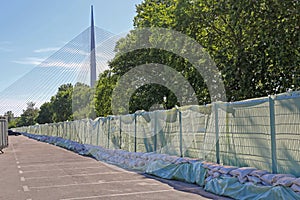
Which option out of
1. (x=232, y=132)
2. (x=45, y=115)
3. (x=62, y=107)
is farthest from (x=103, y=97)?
(x=45, y=115)

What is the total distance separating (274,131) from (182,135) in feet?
16.3

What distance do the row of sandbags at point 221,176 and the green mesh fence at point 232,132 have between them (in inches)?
14.2

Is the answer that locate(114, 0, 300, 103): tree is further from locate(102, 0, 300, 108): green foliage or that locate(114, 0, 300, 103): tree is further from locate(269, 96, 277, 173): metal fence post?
locate(269, 96, 277, 173): metal fence post

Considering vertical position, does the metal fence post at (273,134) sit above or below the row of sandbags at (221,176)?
above

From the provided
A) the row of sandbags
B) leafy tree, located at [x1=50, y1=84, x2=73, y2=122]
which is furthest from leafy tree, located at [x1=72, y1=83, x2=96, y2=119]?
the row of sandbags

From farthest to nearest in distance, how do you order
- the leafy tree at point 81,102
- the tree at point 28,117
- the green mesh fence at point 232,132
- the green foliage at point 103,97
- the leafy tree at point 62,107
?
the tree at point 28,117, the leafy tree at point 62,107, the leafy tree at point 81,102, the green foliage at point 103,97, the green mesh fence at point 232,132

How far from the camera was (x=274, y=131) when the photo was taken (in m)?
9.62

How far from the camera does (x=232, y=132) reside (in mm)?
11359

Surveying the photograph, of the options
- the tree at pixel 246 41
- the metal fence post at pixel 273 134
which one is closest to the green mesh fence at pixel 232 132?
the metal fence post at pixel 273 134

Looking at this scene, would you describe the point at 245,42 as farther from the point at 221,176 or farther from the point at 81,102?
the point at 81,102

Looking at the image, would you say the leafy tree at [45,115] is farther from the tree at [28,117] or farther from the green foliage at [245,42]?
the green foliage at [245,42]

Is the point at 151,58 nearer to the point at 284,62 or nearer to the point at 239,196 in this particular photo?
the point at 284,62

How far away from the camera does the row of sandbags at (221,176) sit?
8.58 m

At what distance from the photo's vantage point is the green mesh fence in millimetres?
9195
